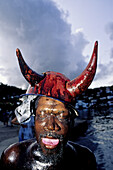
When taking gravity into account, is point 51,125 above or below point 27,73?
below

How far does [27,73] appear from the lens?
4.62ft

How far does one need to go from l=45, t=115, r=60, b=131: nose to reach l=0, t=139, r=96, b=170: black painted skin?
64cm

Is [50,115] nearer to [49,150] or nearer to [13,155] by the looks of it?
[49,150]

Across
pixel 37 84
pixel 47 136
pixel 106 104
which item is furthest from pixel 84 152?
pixel 106 104

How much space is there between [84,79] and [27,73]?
28.3 inches

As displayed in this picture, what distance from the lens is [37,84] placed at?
1.53 meters

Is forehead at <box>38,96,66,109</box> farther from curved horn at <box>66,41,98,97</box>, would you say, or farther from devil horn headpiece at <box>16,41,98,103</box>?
curved horn at <box>66,41,98,97</box>

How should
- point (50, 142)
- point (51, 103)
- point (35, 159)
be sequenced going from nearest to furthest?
point (50, 142), point (51, 103), point (35, 159)

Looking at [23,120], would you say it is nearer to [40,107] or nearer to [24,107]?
[24,107]

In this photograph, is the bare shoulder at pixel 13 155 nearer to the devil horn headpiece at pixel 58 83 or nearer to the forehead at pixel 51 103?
the forehead at pixel 51 103

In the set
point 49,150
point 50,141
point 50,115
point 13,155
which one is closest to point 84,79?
point 50,115

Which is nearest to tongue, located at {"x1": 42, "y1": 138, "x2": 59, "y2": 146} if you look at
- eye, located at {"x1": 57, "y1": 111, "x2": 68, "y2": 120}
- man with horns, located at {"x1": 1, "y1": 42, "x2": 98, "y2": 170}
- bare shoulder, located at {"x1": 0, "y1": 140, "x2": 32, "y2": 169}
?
man with horns, located at {"x1": 1, "y1": 42, "x2": 98, "y2": 170}

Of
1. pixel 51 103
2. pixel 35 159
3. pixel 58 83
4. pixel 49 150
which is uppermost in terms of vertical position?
pixel 58 83

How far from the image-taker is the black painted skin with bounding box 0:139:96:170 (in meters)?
1.65
